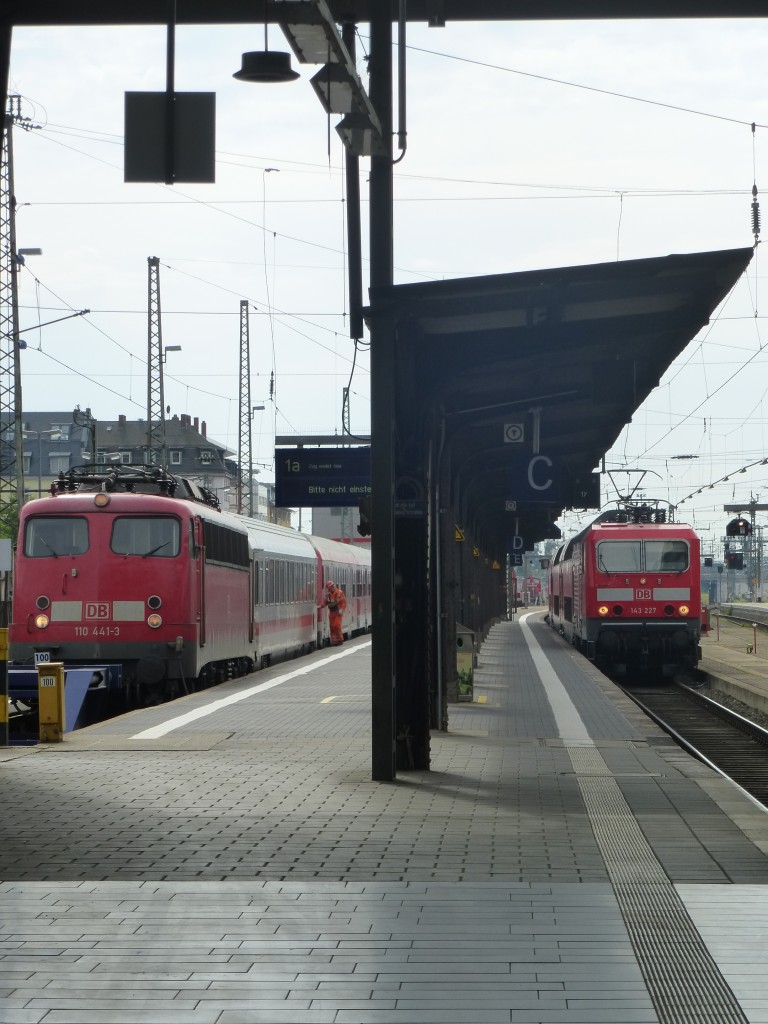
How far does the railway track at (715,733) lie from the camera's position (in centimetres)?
1662

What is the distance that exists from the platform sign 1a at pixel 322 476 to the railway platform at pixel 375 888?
4.32 meters

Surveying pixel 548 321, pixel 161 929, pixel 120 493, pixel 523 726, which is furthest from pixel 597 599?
pixel 161 929

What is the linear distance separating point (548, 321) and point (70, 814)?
5190 mm

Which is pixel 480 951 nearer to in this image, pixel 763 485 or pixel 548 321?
pixel 548 321

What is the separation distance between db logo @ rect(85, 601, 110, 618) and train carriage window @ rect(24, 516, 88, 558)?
0.80 m

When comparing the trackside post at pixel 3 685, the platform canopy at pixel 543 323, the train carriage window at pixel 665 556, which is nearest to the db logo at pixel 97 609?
the trackside post at pixel 3 685

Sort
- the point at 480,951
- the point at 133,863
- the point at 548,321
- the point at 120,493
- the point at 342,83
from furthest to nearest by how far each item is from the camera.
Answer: the point at 120,493 → the point at 548,321 → the point at 342,83 → the point at 133,863 → the point at 480,951

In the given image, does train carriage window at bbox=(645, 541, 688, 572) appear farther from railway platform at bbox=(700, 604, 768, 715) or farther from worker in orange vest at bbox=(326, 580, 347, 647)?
worker in orange vest at bbox=(326, 580, 347, 647)

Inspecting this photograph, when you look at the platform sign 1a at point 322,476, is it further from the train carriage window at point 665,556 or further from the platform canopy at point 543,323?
the train carriage window at point 665,556

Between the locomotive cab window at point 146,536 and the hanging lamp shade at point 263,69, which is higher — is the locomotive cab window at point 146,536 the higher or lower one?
the lower one

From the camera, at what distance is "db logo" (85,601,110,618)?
1953 cm

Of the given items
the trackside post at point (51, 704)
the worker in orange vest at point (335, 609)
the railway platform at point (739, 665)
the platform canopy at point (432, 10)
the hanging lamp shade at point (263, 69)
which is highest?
the platform canopy at point (432, 10)

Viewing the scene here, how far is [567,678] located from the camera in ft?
81.6

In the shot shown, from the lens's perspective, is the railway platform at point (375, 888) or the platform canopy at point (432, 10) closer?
the railway platform at point (375, 888)
